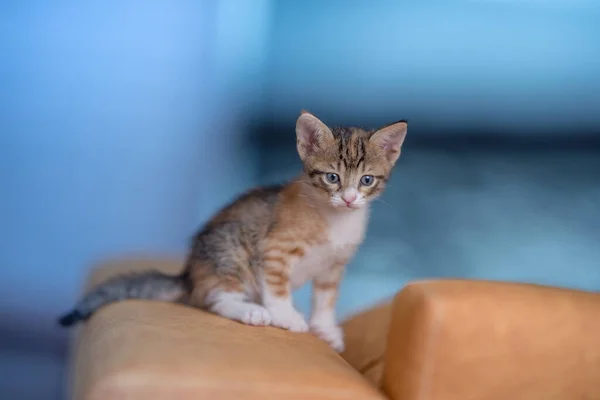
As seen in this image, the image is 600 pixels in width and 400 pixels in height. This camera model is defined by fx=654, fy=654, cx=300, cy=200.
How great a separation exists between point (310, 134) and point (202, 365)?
81cm

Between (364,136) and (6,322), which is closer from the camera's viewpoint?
(364,136)

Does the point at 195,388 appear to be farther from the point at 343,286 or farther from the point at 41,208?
the point at 41,208

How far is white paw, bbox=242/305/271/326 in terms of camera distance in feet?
5.22

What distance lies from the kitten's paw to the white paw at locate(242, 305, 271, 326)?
31mm

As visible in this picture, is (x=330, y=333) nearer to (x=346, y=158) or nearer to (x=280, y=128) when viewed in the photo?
(x=346, y=158)

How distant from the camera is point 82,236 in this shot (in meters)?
2.57

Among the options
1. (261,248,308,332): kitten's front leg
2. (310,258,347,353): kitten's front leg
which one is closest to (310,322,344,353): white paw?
(310,258,347,353): kitten's front leg

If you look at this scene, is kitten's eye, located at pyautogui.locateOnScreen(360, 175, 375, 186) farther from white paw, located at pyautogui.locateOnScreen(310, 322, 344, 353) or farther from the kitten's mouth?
white paw, located at pyautogui.locateOnScreen(310, 322, 344, 353)

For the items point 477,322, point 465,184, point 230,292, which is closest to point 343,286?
point 465,184

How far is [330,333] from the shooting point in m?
1.80

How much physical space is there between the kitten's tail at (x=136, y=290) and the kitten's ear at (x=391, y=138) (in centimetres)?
68

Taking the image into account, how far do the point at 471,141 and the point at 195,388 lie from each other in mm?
1673

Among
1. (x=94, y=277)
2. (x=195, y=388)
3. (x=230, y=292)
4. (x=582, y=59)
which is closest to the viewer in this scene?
(x=195, y=388)

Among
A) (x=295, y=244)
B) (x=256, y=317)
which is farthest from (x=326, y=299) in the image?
(x=256, y=317)
